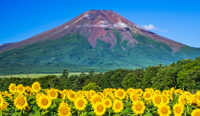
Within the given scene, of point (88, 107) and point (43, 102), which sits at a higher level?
point (43, 102)

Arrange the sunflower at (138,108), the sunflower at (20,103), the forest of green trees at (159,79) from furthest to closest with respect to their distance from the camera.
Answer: the forest of green trees at (159,79) → the sunflower at (20,103) → the sunflower at (138,108)

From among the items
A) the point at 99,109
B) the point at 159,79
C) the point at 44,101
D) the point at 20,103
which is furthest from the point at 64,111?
the point at 159,79

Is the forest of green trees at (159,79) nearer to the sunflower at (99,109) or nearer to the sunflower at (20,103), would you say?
the sunflower at (99,109)

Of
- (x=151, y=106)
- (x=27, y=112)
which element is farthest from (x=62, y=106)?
(x=151, y=106)

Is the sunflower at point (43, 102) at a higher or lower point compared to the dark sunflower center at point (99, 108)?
higher

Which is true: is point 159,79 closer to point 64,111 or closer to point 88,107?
point 88,107

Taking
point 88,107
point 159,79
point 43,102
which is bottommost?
point 159,79

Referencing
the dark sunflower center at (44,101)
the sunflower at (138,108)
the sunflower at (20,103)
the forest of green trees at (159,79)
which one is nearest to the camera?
the sunflower at (138,108)

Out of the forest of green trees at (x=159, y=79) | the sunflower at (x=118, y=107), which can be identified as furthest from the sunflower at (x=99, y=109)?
the forest of green trees at (x=159, y=79)

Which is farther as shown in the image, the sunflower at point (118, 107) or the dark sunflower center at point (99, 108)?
the sunflower at point (118, 107)

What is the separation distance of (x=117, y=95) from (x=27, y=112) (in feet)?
8.62

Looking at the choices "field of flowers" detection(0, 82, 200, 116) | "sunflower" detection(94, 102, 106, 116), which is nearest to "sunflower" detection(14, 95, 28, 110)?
"field of flowers" detection(0, 82, 200, 116)

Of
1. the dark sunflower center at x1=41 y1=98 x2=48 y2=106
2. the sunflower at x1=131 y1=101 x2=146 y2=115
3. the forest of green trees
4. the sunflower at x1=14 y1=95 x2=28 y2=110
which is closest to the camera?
the sunflower at x1=131 y1=101 x2=146 y2=115

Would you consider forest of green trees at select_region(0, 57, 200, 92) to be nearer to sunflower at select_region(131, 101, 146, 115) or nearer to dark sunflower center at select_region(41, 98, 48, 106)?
sunflower at select_region(131, 101, 146, 115)
